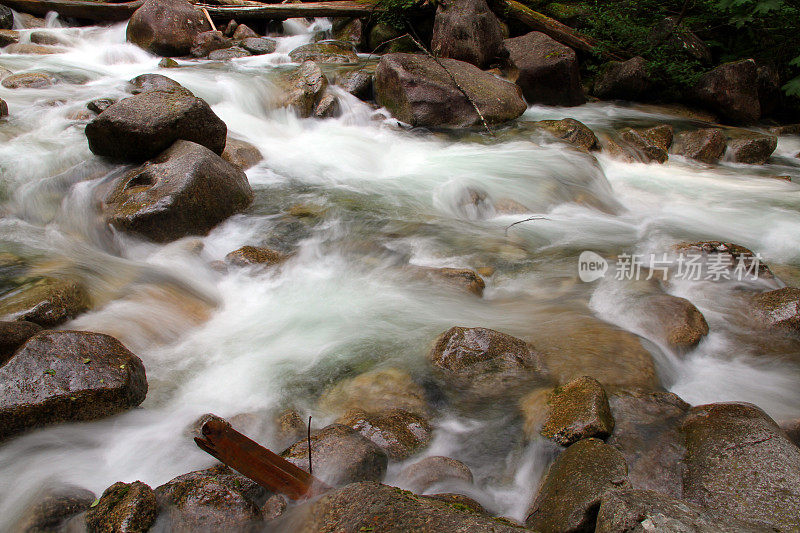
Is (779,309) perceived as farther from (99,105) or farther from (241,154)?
(99,105)

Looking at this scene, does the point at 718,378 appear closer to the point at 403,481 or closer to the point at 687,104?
the point at 403,481

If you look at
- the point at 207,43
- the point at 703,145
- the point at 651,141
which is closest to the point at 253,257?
the point at 651,141

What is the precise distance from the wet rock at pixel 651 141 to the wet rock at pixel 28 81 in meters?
9.54

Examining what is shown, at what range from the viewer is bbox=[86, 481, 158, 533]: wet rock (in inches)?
87.7

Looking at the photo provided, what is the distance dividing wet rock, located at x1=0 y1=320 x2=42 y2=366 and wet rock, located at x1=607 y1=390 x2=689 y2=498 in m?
3.41

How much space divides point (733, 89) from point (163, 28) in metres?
11.9

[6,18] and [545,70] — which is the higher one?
[545,70]

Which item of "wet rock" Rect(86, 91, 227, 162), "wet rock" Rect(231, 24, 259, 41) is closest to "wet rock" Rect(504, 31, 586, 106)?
"wet rock" Rect(231, 24, 259, 41)

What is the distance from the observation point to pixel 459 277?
4.82m

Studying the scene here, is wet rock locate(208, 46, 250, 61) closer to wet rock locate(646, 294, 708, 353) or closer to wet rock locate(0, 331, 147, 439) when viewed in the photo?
wet rock locate(0, 331, 147, 439)

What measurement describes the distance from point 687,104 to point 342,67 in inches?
287

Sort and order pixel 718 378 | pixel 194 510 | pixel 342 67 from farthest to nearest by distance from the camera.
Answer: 1. pixel 342 67
2. pixel 718 378
3. pixel 194 510

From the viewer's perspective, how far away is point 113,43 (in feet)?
38.9

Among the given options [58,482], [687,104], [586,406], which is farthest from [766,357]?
[687,104]
